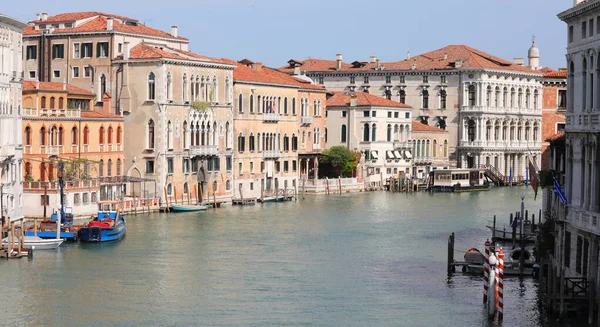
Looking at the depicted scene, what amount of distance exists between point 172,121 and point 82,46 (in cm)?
420

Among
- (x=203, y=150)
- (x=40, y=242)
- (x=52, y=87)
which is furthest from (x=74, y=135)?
(x=40, y=242)

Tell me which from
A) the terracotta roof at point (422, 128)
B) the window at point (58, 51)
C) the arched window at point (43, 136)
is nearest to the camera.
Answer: the arched window at point (43, 136)

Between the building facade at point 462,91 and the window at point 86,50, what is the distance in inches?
872

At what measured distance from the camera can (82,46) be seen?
45.5 m

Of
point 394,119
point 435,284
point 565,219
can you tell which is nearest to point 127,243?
point 435,284

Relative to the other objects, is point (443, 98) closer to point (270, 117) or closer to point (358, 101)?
point (358, 101)

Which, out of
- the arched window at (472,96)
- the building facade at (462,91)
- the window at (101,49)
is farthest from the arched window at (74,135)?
the arched window at (472,96)

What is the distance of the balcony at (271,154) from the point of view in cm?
5142

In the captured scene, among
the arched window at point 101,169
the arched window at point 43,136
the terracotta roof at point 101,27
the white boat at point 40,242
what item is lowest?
the white boat at point 40,242

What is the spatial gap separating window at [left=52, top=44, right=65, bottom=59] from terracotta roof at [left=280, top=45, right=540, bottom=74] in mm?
22607

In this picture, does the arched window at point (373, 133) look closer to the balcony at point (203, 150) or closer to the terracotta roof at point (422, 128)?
the terracotta roof at point (422, 128)

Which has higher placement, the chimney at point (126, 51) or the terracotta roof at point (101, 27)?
the terracotta roof at point (101, 27)

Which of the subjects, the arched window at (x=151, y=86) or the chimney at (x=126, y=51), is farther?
the chimney at (x=126, y=51)

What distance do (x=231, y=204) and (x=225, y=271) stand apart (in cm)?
1961
